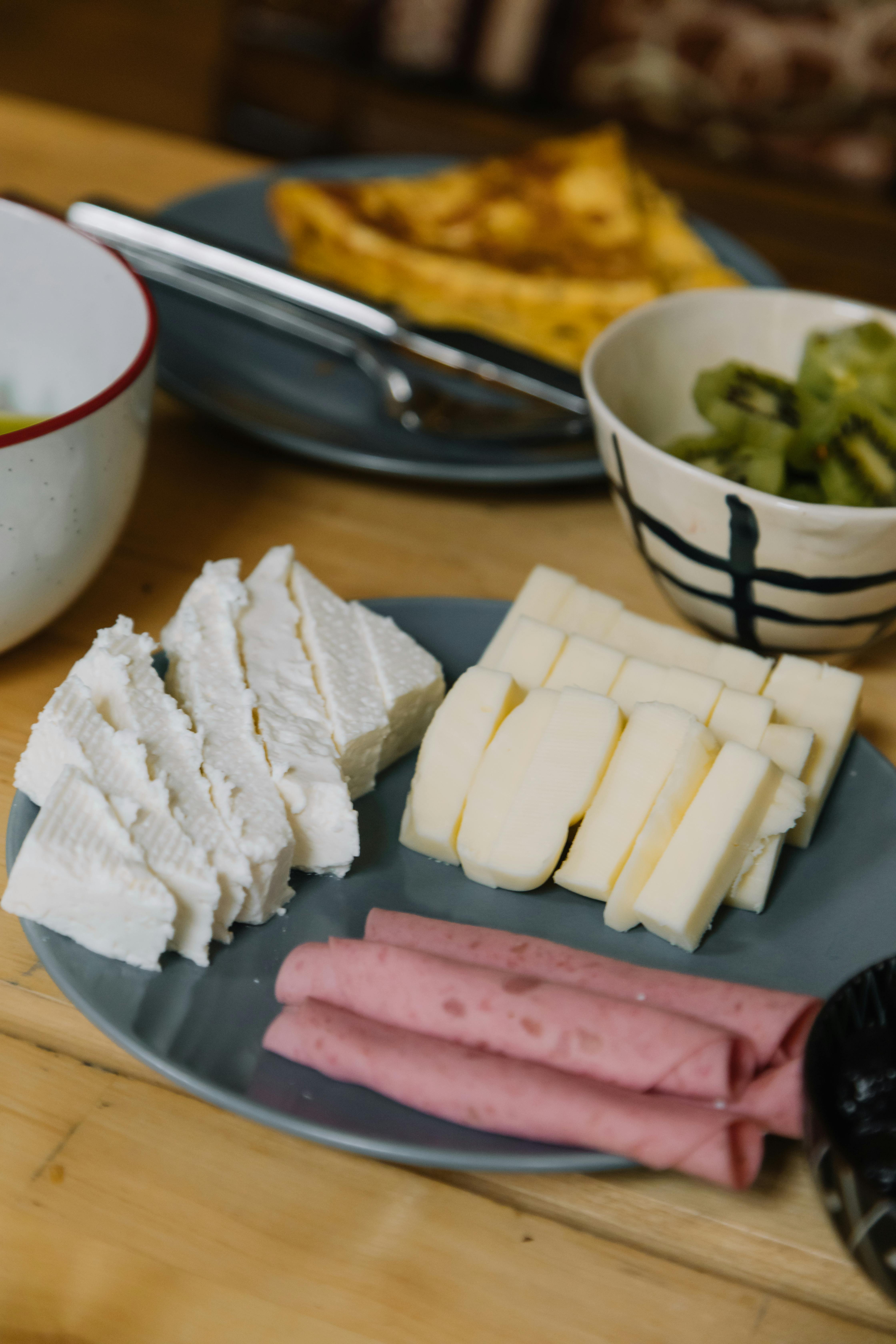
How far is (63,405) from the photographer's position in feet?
3.80

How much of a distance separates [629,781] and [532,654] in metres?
0.17

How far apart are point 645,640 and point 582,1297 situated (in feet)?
1.74

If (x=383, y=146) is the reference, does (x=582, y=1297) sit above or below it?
above

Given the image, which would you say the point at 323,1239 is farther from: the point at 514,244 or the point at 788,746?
the point at 514,244

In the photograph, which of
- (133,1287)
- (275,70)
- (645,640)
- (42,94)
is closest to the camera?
(133,1287)

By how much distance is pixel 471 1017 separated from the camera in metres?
0.71

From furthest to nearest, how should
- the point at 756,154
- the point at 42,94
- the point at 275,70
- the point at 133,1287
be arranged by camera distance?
the point at 42,94, the point at 275,70, the point at 756,154, the point at 133,1287

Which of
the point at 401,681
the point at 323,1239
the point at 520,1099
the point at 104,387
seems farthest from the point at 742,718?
the point at 104,387

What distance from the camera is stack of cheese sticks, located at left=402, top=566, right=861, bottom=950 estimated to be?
83 centimetres

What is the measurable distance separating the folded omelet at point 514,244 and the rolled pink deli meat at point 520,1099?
1014 mm

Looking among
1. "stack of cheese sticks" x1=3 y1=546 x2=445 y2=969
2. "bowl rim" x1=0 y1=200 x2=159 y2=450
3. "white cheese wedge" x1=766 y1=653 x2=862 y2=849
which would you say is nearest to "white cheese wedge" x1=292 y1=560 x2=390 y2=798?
"stack of cheese sticks" x1=3 y1=546 x2=445 y2=969

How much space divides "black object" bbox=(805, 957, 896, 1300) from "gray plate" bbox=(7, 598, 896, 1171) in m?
0.13

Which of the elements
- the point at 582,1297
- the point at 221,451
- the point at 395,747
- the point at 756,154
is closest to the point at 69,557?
the point at 395,747

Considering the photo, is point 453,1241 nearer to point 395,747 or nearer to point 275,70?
point 395,747
